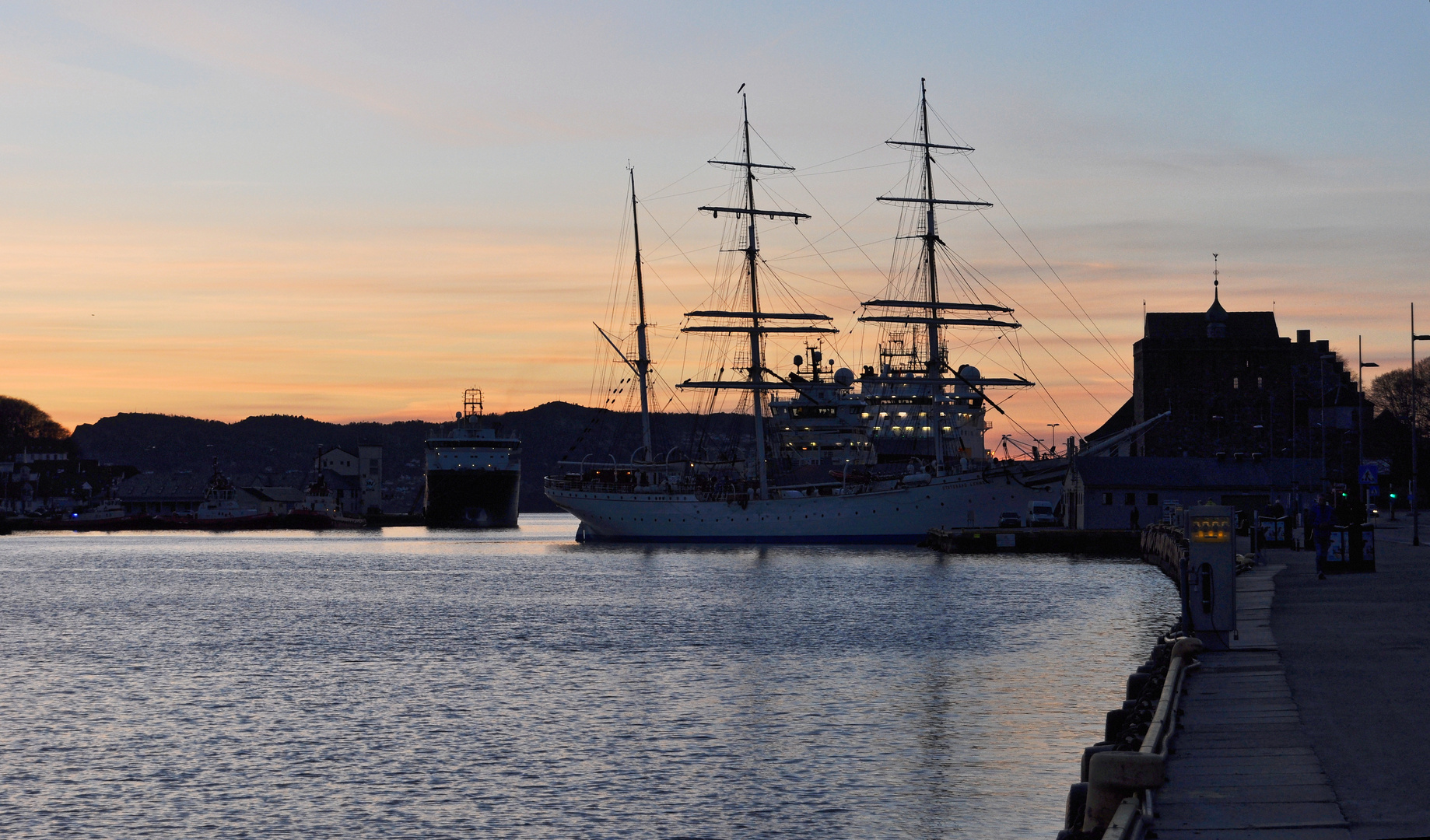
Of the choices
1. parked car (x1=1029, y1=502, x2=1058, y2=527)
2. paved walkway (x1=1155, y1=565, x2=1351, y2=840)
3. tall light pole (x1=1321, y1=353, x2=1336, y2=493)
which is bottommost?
paved walkway (x1=1155, y1=565, x2=1351, y2=840)

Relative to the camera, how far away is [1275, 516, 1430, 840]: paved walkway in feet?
34.5

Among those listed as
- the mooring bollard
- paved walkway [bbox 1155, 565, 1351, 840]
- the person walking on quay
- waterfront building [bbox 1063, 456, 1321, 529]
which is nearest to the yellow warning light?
paved walkway [bbox 1155, 565, 1351, 840]

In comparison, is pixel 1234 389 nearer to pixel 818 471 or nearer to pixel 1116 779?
pixel 818 471

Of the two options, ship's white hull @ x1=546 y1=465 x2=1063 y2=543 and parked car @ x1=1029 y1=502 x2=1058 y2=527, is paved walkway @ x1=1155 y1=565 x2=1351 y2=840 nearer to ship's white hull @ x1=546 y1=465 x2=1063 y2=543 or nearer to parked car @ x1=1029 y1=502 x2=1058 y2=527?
parked car @ x1=1029 y1=502 x2=1058 y2=527

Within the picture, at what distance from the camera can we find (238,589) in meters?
61.1

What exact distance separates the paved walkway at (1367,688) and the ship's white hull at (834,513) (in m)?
64.4

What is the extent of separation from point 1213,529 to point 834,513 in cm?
7975

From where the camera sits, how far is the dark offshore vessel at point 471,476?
160 metres

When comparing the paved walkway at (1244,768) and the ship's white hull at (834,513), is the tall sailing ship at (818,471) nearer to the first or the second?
the ship's white hull at (834,513)

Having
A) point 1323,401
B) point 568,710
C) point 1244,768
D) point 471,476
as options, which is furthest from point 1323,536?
point 471,476

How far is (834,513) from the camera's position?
325 ft

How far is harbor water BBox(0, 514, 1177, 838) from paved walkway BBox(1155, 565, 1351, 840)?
238 centimetres

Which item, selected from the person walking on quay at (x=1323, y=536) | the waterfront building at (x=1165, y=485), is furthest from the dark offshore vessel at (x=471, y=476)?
the person walking on quay at (x=1323, y=536)

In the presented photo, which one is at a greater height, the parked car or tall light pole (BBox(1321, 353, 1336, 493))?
tall light pole (BBox(1321, 353, 1336, 493))
